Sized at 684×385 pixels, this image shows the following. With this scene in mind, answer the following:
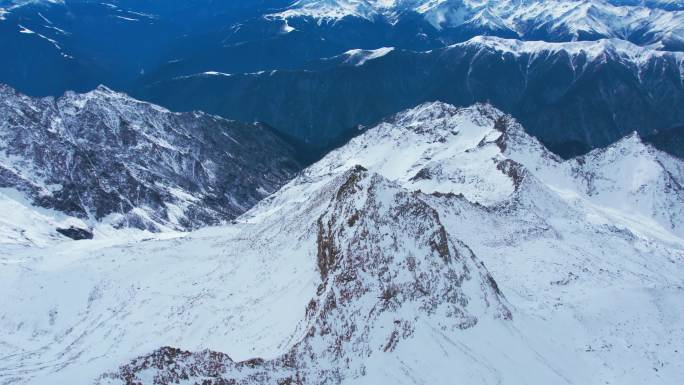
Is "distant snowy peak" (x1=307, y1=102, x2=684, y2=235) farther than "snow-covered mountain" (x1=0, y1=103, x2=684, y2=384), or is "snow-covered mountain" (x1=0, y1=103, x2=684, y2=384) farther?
"distant snowy peak" (x1=307, y1=102, x2=684, y2=235)

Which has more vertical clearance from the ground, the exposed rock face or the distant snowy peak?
the exposed rock face

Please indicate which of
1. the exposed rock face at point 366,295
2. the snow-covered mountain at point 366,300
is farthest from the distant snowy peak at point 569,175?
the exposed rock face at point 366,295

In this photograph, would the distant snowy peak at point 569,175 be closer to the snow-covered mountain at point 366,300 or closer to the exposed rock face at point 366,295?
the snow-covered mountain at point 366,300

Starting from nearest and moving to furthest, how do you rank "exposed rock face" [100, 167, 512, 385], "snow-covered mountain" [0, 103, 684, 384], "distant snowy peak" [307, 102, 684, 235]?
"exposed rock face" [100, 167, 512, 385], "snow-covered mountain" [0, 103, 684, 384], "distant snowy peak" [307, 102, 684, 235]

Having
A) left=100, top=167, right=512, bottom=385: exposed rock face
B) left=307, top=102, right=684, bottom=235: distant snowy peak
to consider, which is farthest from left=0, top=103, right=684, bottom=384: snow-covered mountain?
left=307, top=102, right=684, bottom=235: distant snowy peak

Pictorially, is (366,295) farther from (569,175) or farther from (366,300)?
(569,175)

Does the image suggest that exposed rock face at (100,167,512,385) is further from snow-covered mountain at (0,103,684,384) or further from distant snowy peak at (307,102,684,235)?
distant snowy peak at (307,102,684,235)
